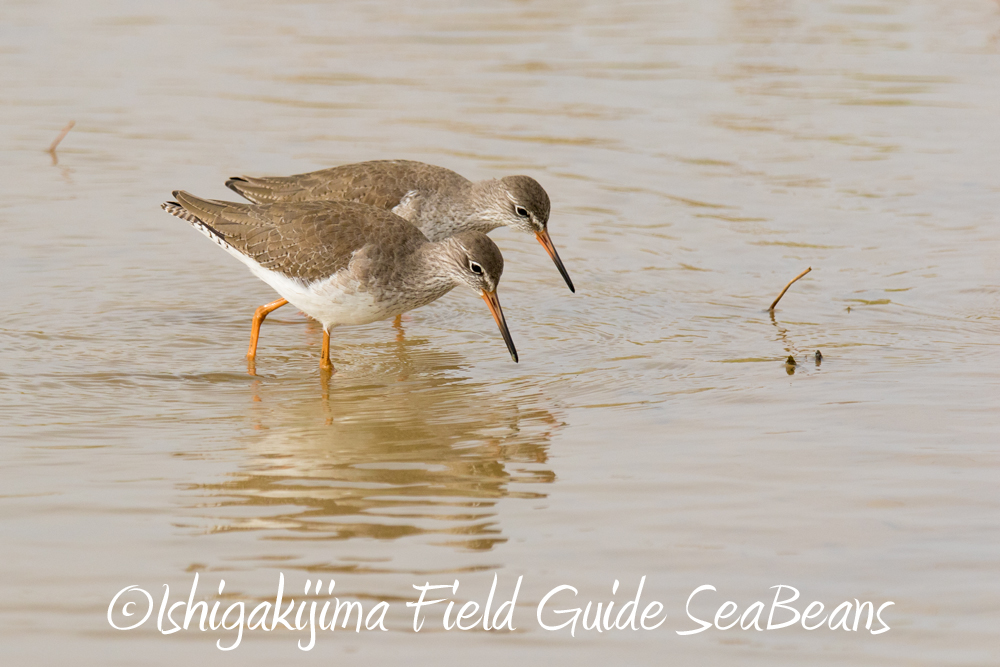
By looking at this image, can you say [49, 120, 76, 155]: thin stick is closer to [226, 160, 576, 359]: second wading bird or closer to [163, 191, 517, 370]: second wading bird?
[226, 160, 576, 359]: second wading bird

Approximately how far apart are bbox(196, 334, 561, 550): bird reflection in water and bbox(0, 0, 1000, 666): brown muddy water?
1.2 inches

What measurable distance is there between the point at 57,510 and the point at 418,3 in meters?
16.1

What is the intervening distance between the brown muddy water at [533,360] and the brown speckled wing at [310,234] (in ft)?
2.61

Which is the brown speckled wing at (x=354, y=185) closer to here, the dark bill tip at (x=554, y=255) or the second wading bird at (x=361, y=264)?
the dark bill tip at (x=554, y=255)

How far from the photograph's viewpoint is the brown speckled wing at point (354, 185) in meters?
11.0

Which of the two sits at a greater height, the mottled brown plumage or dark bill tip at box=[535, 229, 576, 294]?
the mottled brown plumage

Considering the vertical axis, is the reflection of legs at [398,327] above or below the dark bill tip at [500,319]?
below

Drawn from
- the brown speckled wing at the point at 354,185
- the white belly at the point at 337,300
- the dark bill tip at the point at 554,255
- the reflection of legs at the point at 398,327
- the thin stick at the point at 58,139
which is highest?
the brown speckled wing at the point at 354,185

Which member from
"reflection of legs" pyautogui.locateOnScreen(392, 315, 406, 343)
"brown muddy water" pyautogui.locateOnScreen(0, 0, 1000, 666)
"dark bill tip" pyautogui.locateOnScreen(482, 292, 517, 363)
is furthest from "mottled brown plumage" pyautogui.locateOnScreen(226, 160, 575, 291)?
"dark bill tip" pyautogui.locateOnScreen(482, 292, 517, 363)

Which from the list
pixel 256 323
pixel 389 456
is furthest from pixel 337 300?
pixel 389 456

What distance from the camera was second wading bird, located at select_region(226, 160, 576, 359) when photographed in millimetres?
11070

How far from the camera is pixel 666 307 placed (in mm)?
10672

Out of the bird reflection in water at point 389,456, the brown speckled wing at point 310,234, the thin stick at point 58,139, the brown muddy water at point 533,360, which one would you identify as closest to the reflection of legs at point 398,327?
the brown muddy water at point 533,360

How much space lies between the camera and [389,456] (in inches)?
298
